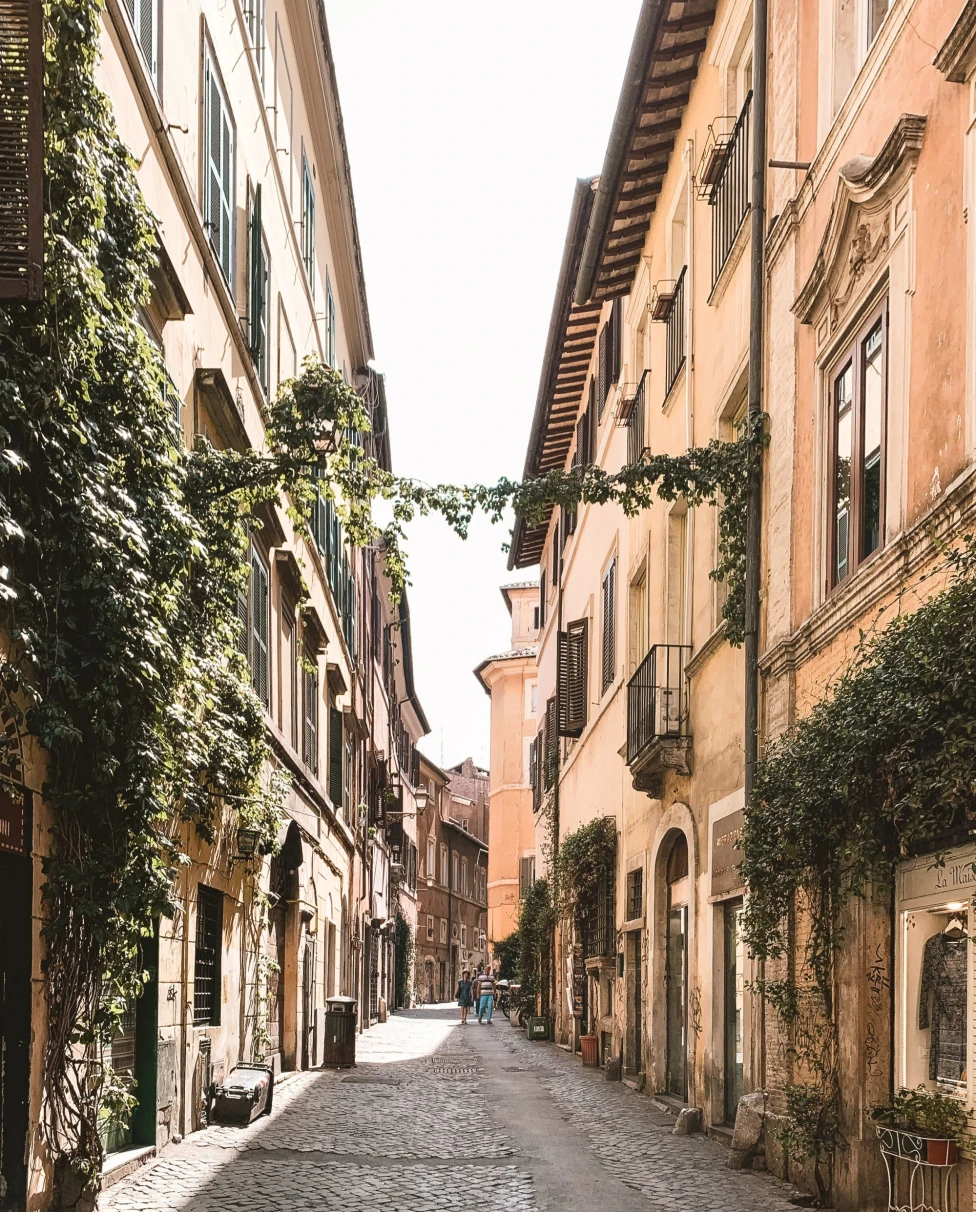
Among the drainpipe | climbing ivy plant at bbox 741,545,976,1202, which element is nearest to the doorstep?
climbing ivy plant at bbox 741,545,976,1202

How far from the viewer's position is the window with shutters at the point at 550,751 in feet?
107

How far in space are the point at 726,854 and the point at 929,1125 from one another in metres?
5.76

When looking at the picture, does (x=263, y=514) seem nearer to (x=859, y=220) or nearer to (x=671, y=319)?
(x=671, y=319)

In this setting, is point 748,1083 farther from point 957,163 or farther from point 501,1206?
point 957,163

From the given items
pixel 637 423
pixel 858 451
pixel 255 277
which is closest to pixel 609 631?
pixel 637 423

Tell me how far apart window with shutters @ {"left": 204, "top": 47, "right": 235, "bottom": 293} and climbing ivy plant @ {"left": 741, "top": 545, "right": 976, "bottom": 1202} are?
22.1ft

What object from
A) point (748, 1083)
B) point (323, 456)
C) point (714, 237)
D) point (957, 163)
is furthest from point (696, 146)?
point (748, 1083)

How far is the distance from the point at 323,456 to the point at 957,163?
510 centimetres

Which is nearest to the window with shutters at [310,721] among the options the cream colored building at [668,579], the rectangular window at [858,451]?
the cream colored building at [668,579]

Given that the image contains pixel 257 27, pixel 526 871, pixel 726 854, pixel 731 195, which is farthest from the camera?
pixel 526 871

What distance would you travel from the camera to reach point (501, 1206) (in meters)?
9.68

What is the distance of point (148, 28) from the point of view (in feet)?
37.0

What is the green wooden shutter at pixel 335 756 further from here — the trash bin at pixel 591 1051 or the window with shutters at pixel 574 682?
the trash bin at pixel 591 1051

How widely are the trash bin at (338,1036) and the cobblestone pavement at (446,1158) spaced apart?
2.30 meters
